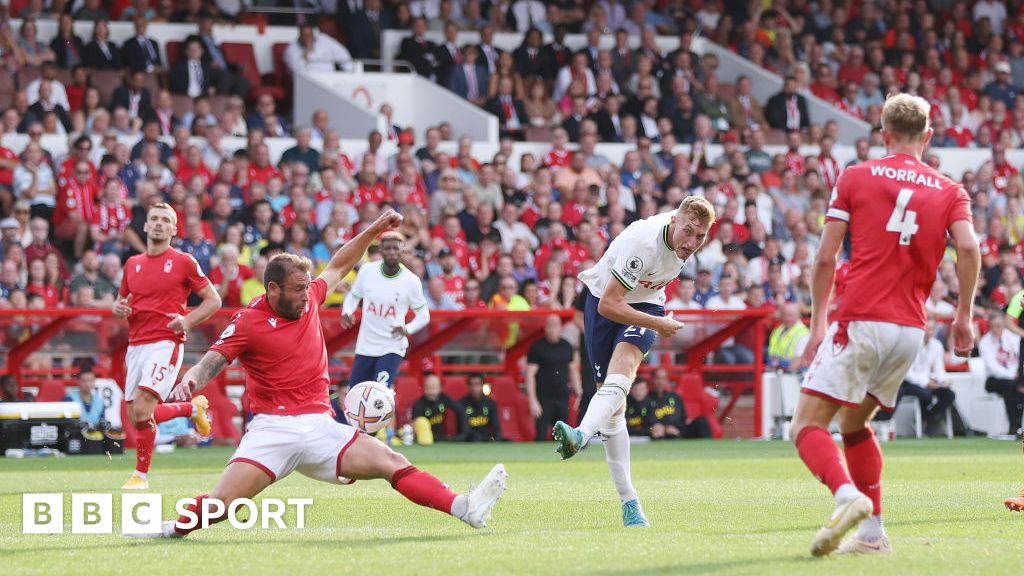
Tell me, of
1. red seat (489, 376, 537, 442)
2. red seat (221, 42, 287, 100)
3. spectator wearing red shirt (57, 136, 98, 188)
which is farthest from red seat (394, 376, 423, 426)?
red seat (221, 42, 287, 100)

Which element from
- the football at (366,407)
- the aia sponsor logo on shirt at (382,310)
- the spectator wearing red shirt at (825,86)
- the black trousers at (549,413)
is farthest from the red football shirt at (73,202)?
the spectator wearing red shirt at (825,86)

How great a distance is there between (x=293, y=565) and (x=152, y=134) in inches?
638

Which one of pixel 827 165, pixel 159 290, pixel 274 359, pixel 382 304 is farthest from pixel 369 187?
pixel 274 359

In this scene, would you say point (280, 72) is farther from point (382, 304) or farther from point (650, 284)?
point (650, 284)

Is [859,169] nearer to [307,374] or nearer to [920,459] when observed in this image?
[307,374]

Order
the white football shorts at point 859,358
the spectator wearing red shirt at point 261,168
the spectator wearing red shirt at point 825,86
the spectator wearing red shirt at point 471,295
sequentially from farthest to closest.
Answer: the spectator wearing red shirt at point 825,86, the spectator wearing red shirt at point 261,168, the spectator wearing red shirt at point 471,295, the white football shorts at point 859,358

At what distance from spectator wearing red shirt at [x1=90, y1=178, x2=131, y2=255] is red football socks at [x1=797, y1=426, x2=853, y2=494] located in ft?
50.0

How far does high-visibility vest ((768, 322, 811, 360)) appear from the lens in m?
22.4

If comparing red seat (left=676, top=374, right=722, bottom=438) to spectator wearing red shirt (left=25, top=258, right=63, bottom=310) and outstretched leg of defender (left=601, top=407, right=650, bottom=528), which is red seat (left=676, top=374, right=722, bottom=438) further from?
outstretched leg of defender (left=601, top=407, right=650, bottom=528)

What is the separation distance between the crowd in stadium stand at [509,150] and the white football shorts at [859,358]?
14.0 meters

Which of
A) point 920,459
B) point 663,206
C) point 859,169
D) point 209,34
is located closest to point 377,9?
point 209,34

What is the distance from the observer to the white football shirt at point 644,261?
9.77 metres

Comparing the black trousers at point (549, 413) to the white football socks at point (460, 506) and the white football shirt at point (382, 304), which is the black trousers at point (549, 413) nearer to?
the white football shirt at point (382, 304)

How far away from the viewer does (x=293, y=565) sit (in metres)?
7.50
